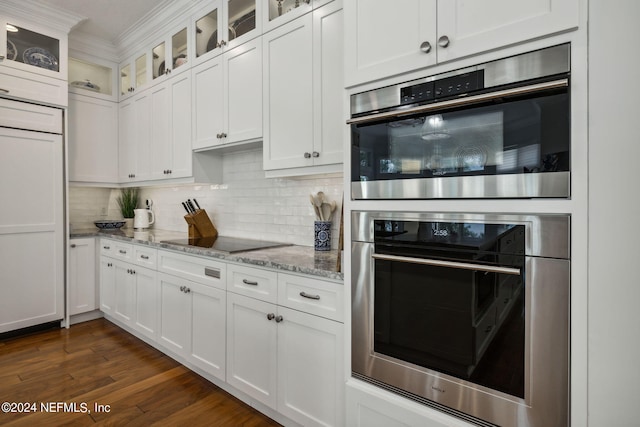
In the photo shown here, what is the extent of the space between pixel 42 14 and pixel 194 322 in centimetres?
302

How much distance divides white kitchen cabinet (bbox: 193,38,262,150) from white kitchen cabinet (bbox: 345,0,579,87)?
3.55 feet

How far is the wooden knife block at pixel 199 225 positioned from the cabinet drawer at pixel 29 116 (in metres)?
1.54

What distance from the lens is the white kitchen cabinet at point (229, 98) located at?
7.64ft

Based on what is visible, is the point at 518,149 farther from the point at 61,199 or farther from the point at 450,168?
the point at 61,199

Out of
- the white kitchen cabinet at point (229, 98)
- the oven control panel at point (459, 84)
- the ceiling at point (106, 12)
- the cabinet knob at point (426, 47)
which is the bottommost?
the oven control panel at point (459, 84)

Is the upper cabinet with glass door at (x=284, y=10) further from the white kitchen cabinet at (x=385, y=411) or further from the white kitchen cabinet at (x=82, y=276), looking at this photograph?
the white kitchen cabinet at (x=82, y=276)

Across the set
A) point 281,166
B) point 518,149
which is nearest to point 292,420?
point 281,166

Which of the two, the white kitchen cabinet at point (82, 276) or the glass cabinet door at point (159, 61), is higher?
the glass cabinet door at point (159, 61)

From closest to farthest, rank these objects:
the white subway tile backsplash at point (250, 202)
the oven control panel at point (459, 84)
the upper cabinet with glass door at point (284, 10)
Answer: the oven control panel at point (459, 84) < the upper cabinet with glass door at point (284, 10) < the white subway tile backsplash at point (250, 202)

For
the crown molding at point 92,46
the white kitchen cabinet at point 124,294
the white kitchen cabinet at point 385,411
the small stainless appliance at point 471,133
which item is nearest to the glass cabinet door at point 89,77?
the crown molding at point 92,46

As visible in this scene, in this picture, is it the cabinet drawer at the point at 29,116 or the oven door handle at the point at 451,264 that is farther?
the cabinet drawer at the point at 29,116

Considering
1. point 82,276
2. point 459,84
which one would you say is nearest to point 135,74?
point 82,276

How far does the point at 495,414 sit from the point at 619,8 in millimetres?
1209

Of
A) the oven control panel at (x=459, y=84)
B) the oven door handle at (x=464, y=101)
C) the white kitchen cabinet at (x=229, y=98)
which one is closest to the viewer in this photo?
the oven door handle at (x=464, y=101)
